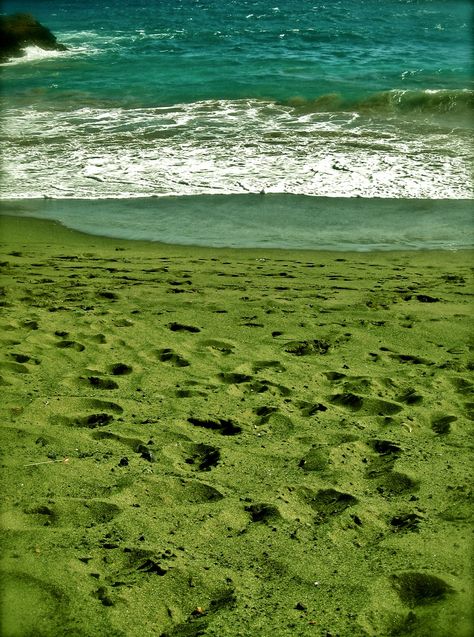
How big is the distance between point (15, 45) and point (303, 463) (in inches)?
1011

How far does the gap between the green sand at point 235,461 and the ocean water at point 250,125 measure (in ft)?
9.74

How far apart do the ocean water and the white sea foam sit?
0.14ft

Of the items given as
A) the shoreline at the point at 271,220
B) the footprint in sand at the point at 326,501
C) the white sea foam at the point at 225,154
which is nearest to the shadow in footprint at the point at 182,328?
the footprint in sand at the point at 326,501

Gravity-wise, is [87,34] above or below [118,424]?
above

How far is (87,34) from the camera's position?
3070 cm

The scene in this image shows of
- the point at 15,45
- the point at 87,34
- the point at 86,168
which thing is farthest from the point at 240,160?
the point at 87,34

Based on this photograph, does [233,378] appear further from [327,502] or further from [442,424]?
[327,502]

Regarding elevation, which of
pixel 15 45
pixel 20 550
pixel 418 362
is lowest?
pixel 418 362

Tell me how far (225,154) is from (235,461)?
9.54 metres

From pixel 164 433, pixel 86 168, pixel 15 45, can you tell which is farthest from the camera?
pixel 15 45

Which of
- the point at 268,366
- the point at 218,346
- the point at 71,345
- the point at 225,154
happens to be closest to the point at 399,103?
the point at 225,154

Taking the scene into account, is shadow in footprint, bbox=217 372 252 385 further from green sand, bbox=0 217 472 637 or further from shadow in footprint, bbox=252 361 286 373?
shadow in footprint, bbox=252 361 286 373

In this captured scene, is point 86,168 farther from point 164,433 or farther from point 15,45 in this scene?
point 15,45

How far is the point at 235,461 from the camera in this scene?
148 inches
